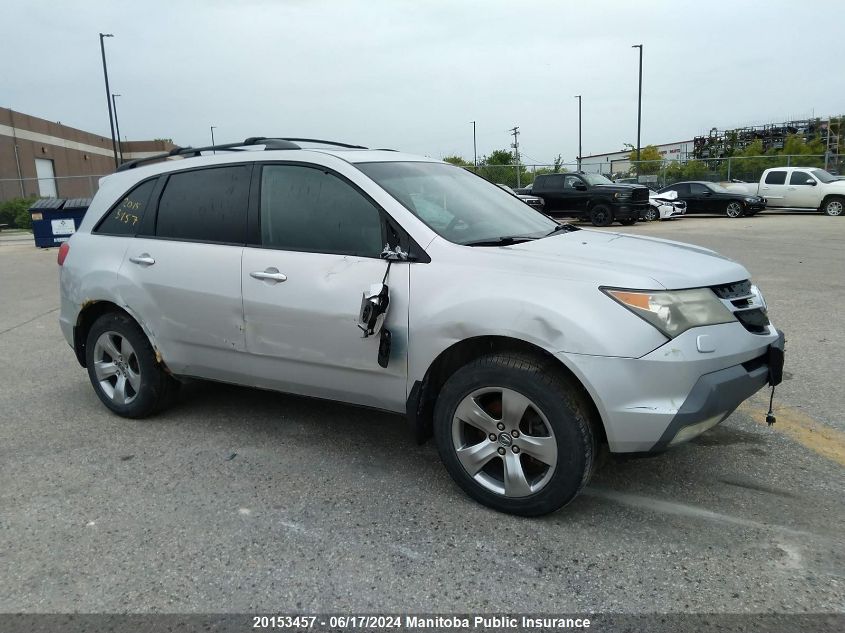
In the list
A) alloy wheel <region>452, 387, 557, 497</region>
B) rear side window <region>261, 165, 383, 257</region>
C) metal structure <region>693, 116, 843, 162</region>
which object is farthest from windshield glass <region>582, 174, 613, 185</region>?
metal structure <region>693, 116, 843, 162</region>

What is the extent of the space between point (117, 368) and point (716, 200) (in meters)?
23.9

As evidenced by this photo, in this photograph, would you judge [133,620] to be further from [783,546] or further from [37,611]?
[783,546]

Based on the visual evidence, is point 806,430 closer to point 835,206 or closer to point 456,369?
point 456,369

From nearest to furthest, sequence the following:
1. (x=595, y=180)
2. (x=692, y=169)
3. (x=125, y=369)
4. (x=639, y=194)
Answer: (x=125, y=369)
(x=639, y=194)
(x=595, y=180)
(x=692, y=169)

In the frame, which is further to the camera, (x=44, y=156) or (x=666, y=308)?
(x=44, y=156)

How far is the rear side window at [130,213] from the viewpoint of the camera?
440 centimetres

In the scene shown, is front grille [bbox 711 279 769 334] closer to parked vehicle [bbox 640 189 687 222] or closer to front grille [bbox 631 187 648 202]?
front grille [bbox 631 187 648 202]

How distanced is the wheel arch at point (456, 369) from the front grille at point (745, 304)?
77cm

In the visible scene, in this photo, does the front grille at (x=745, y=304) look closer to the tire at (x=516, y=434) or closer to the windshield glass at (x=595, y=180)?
the tire at (x=516, y=434)

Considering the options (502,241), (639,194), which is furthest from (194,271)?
(639,194)

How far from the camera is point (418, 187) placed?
12.1ft

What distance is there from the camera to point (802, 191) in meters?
23.7

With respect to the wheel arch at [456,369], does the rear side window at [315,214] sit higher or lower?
higher

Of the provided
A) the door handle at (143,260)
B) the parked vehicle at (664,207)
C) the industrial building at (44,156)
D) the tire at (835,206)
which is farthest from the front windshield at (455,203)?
the industrial building at (44,156)
